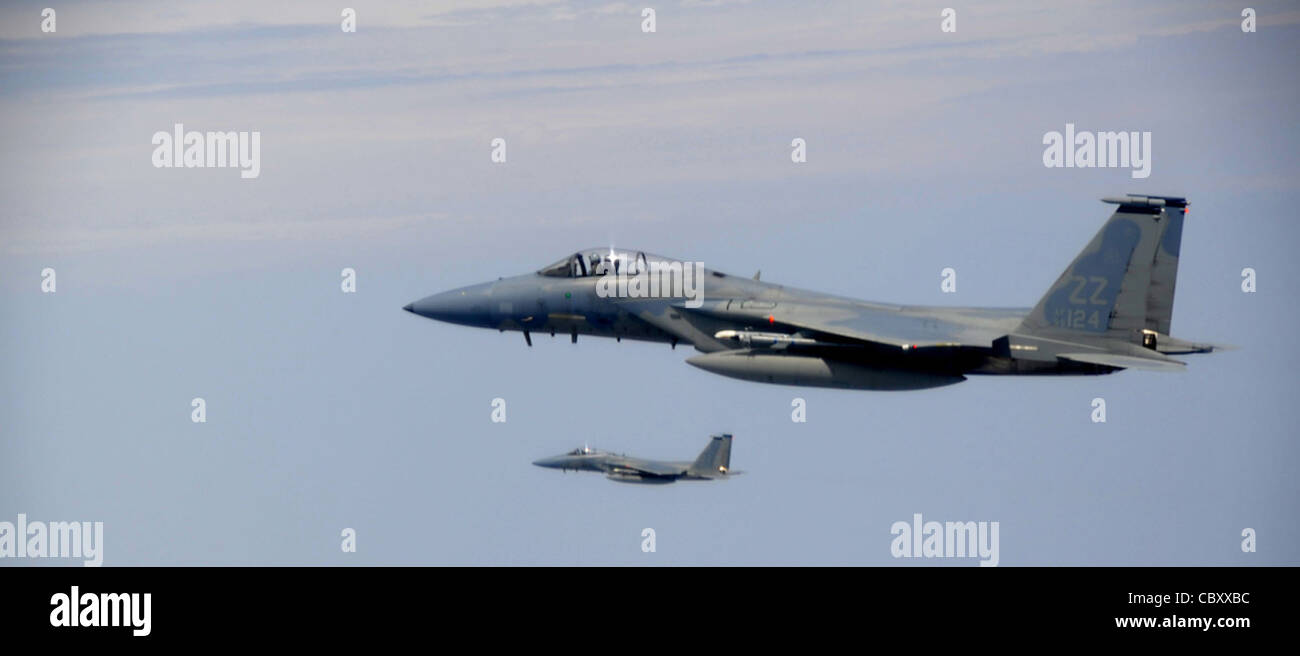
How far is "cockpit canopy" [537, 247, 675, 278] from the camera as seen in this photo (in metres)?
38.6

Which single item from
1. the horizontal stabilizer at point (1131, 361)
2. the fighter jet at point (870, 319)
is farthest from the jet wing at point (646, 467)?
the horizontal stabilizer at point (1131, 361)

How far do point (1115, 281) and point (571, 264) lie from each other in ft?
33.7

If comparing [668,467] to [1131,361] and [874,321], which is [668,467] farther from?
[1131,361]

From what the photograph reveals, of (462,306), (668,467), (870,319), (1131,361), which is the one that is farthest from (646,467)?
(1131,361)

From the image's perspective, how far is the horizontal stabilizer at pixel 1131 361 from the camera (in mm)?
33406

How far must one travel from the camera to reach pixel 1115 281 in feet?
113

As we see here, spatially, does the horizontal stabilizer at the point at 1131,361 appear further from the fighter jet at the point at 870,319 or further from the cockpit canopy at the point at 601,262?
the cockpit canopy at the point at 601,262

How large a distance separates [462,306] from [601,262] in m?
2.88

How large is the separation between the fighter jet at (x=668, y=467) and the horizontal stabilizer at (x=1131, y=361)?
1628 cm

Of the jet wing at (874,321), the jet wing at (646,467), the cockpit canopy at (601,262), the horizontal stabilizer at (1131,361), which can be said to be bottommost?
the jet wing at (646,467)

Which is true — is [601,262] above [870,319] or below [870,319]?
above

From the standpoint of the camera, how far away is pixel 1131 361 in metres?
33.6

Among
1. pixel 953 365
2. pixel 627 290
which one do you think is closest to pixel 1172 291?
pixel 953 365

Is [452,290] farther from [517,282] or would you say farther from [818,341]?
[818,341]
